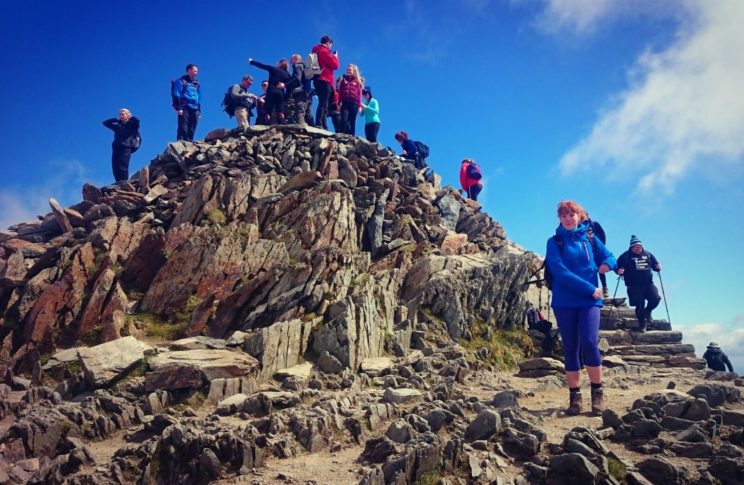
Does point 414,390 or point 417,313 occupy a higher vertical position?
point 417,313

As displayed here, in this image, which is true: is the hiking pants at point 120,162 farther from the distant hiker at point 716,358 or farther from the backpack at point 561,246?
the distant hiker at point 716,358

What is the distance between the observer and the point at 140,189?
22.7 metres

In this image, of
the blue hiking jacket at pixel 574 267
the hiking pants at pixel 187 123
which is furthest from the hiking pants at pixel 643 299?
the hiking pants at pixel 187 123

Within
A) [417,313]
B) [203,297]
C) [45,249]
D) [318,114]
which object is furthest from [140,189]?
[417,313]

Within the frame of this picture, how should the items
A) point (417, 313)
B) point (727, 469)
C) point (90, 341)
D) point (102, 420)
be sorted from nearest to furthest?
point (727, 469) < point (102, 420) < point (90, 341) < point (417, 313)

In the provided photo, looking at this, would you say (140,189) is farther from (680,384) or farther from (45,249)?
(680,384)

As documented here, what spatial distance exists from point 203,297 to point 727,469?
14.4m

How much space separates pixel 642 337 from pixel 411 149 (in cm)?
1853

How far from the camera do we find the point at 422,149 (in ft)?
107

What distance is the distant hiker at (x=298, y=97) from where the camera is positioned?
96.0 feet

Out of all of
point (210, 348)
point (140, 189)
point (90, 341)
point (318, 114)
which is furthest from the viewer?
point (318, 114)

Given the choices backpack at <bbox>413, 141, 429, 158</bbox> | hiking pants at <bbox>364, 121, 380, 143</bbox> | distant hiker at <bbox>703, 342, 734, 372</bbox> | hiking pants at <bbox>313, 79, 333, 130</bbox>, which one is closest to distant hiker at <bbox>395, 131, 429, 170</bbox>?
backpack at <bbox>413, 141, 429, 158</bbox>

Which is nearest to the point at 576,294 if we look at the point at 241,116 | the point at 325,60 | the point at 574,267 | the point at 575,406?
the point at 574,267

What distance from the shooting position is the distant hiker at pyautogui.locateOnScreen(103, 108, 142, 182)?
924 inches
